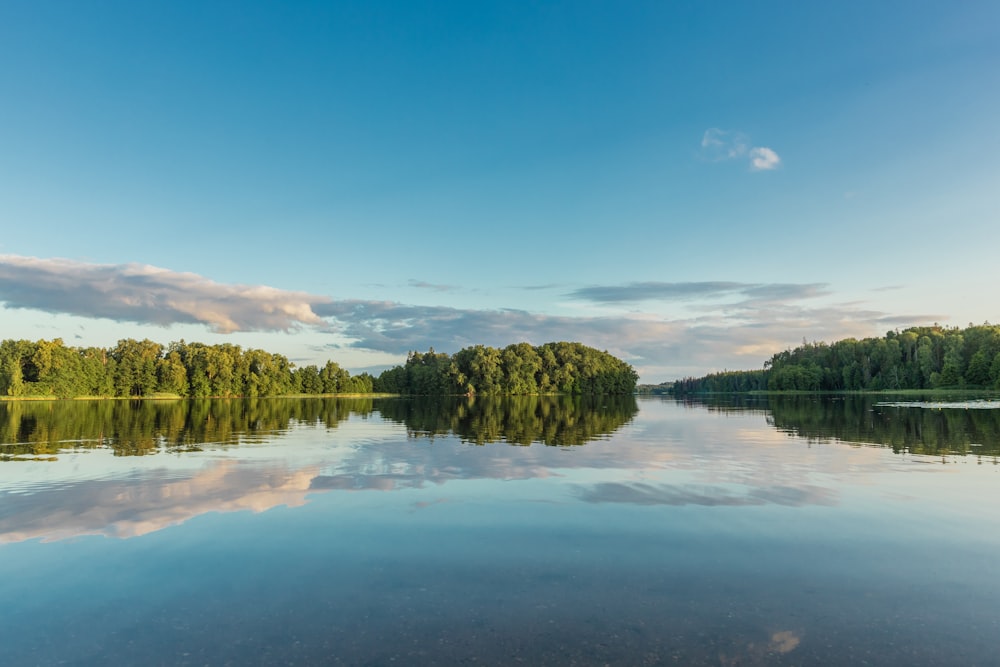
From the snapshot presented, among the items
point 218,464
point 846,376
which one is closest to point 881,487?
point 218,464

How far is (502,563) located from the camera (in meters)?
12.0

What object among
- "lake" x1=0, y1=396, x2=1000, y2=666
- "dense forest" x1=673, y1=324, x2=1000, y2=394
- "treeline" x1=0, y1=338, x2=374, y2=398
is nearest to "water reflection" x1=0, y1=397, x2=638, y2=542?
"lake" x1=0, y1=396, x2=1000, y2=666

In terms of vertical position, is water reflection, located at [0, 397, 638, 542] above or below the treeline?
below

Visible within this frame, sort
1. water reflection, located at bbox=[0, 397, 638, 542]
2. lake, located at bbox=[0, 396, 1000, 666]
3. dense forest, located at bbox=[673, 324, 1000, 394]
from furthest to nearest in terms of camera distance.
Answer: dense forest, located at bbox=[673, 324, 1000, 394] → water reflection, located at bbox=[0, 397, 638, 542] → lake, located at bbox=[0, 396, 1000, 666]

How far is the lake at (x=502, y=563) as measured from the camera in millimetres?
8359

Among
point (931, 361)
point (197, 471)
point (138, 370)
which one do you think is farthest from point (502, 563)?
point (931, 361)

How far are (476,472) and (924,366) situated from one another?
198 m

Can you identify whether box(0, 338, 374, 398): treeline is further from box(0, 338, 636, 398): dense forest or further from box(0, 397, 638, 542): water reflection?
box(0, 397, 638, 542): water reflection

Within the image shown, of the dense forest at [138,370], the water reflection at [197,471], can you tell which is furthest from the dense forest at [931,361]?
the dense forest at [138,370]

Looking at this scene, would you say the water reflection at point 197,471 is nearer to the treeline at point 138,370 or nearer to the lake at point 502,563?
the lake at point 502,563

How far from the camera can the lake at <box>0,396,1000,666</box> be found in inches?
329

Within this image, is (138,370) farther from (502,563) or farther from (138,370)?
(502,563)

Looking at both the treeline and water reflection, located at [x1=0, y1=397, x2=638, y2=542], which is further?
the treeline

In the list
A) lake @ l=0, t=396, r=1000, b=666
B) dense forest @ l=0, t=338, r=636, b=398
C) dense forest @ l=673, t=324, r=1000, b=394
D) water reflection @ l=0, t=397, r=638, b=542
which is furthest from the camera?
dense forest @ l=673, t=324, r=1000, b=394
